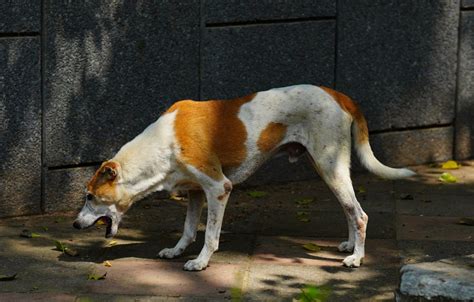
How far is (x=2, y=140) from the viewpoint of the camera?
8227 mm

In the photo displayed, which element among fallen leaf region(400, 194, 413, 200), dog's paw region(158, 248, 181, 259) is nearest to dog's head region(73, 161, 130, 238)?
dog's paw region(158, 248, 181, 259)

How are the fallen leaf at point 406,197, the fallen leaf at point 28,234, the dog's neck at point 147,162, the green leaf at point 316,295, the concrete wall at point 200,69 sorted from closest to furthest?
the green leaf at point 316,295, the dog's neck at point 147,162, the fallen leaf at point 28,234, the concrete wall at point 200,69, the fallen leaf at point 406,197

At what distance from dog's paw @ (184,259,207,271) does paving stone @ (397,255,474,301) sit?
154 centimetres

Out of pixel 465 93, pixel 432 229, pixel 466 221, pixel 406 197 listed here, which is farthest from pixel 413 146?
pixel 432 229

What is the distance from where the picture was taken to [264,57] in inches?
363

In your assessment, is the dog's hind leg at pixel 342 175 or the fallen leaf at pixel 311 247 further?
the fallen leaf at pixel 311 247

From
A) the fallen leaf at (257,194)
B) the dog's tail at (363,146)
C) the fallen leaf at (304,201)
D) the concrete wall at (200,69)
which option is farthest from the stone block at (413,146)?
the dog's tail at (363,146)

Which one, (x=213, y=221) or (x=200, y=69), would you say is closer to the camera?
(x=213, y=221)

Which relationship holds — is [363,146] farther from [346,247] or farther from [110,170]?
[110,170]

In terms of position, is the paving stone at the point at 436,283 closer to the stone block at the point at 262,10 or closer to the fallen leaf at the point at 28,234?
the fallen leaf at the point at 28,234

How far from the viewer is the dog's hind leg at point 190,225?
748 centimetres

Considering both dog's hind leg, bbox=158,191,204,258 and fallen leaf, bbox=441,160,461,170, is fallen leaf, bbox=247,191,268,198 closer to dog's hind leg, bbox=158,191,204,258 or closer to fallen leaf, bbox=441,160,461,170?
dog's hind leg, bbox=158,191,204,258

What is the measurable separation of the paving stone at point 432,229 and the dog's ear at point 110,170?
2.21 meters

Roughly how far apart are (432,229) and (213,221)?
1.90 meters
